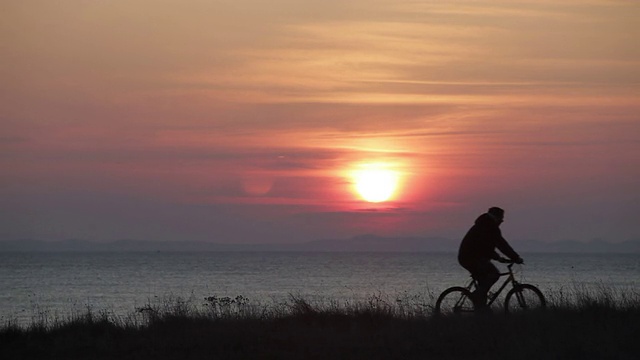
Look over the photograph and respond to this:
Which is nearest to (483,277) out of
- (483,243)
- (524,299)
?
(483,243)

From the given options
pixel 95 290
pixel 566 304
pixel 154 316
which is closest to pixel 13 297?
pixel 95 290

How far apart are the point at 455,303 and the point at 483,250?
0.99m

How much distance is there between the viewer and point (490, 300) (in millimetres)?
14664

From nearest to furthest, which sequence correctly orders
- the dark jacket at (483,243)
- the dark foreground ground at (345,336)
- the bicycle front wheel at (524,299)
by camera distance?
1. the dark foreground ground at (345,336)
2. the dark jacket at (483,243)
3. the bicycle front wheel at (524,299)

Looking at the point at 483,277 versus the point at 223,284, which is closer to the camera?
the point at 483,277

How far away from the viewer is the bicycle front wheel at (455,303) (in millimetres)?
14406

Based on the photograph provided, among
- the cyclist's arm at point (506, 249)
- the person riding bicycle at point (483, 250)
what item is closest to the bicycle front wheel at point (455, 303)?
the person riding bicycle at point (483, 250)

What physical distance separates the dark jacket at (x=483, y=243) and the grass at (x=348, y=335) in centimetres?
114

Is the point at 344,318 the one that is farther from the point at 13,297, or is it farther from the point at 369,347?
the point at 13,297

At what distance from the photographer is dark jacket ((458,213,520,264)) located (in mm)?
14336

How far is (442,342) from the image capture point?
11.9 metres

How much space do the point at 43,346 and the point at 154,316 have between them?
221 cm

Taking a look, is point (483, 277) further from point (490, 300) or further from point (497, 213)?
point (497, 213)

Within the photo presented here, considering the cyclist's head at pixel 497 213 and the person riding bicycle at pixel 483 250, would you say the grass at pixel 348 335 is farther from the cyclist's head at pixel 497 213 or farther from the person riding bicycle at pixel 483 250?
the cyclist's head at pixel 497 213
